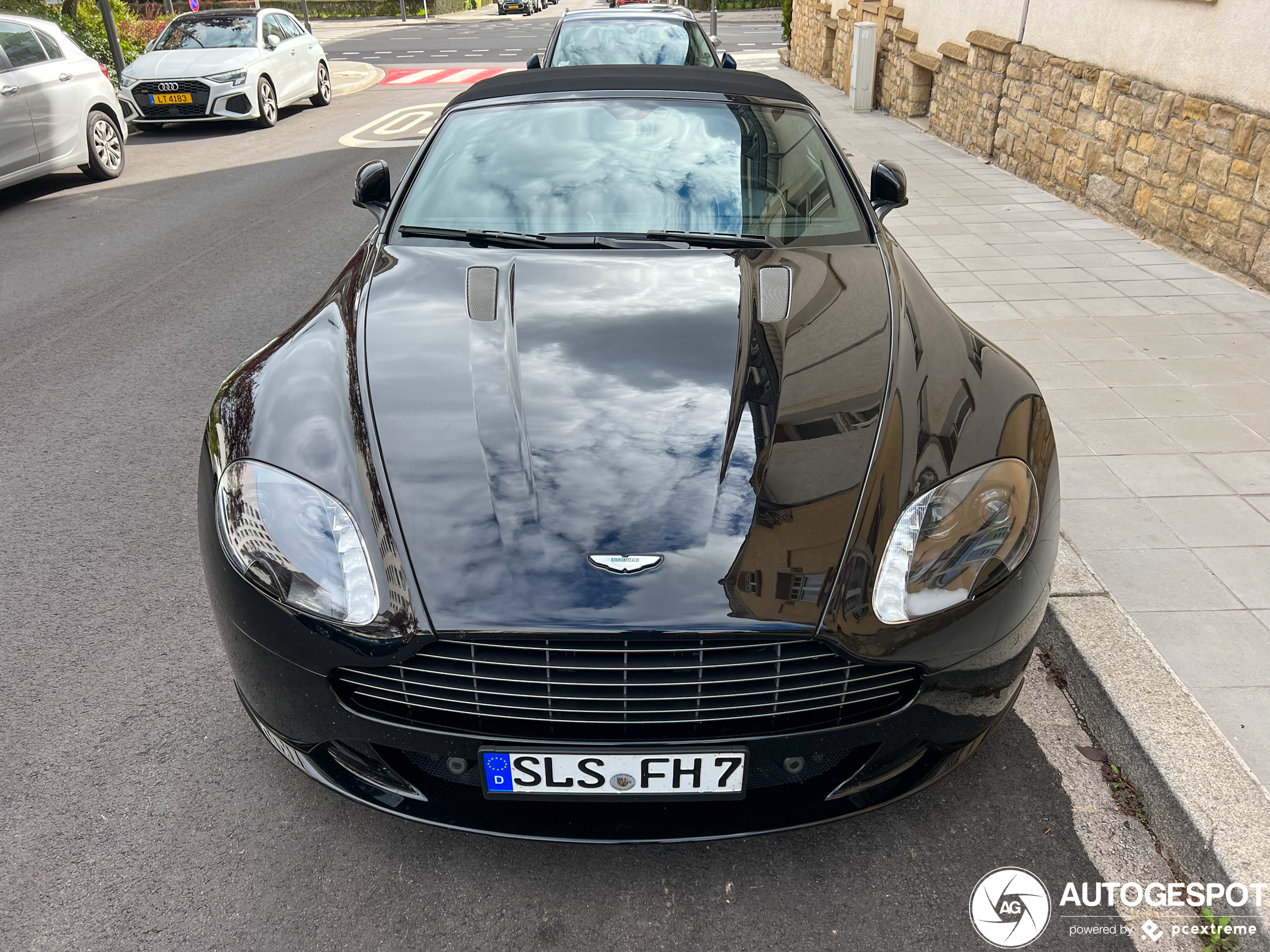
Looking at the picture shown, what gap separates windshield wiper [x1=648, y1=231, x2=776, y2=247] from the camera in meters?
2.95

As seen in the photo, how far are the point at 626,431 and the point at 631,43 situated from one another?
774 centimetres

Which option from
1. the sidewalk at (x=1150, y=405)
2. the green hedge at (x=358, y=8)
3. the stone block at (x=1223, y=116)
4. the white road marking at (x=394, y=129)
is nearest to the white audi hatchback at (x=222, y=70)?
the white road marking at (x=394, y=129)

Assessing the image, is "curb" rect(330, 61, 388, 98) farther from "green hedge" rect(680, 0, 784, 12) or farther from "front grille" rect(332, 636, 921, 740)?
"green hedge" rect(680, 0, 784, 12)

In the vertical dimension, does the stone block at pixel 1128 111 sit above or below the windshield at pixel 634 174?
below

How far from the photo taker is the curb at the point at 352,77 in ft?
59.8

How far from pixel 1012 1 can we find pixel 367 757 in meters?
10.1

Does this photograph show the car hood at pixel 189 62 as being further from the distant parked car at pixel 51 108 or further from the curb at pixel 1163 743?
the curb at pixel 1163 743

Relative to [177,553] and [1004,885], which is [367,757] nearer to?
[1004,885]

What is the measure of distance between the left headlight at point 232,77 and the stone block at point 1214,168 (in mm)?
11310

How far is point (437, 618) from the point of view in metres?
1.78

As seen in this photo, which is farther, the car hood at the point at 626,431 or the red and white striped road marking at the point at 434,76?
the red and white striped road marking at the point at 434,76

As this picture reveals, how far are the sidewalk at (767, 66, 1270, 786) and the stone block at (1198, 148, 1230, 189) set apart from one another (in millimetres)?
528

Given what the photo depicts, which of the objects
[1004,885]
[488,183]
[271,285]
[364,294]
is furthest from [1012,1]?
[1004,885]

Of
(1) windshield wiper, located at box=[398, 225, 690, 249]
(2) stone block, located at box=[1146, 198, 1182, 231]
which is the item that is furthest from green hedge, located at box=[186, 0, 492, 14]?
(1) windshield wiper, located at box=[398, 225, 690, 249]
